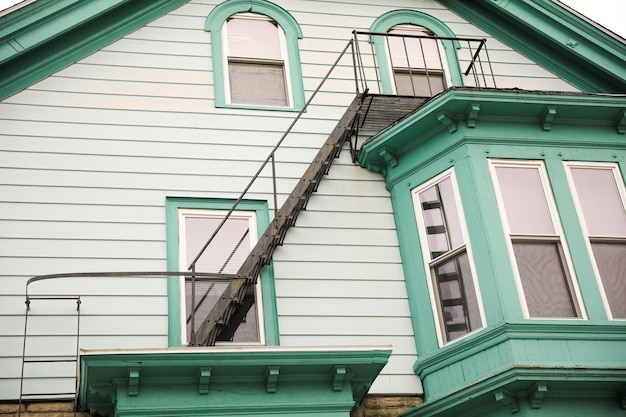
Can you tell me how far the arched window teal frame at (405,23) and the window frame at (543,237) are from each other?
2.56 m

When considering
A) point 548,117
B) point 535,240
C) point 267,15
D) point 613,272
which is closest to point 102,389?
point 535,240

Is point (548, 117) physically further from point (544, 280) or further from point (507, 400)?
point (507, 400)

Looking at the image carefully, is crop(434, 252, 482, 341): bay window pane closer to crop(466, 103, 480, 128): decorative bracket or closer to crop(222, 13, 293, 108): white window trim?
crop(466, 103, 480, 128): decorative bracket

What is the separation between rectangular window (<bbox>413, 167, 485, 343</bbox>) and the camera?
425 inches

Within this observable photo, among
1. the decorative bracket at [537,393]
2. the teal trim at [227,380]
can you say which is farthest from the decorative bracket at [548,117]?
the teal trim at [227,380]

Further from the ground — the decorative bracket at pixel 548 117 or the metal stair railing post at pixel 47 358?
the decorative bracket at pixel 548 117

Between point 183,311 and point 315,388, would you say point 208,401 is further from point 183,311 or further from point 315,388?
point 183,311

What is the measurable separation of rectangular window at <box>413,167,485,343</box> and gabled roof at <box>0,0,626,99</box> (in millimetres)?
3917

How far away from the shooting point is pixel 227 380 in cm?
924

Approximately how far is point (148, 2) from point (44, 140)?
287 centimetres

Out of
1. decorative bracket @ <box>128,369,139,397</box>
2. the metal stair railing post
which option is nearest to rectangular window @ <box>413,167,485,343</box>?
decorative bracket @ <box>128,369,139,397</box>

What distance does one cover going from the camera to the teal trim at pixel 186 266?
10.7 metres

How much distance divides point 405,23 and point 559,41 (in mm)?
2411

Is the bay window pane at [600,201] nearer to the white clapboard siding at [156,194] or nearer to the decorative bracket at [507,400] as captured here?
the white clapboard siding at [156,194]
